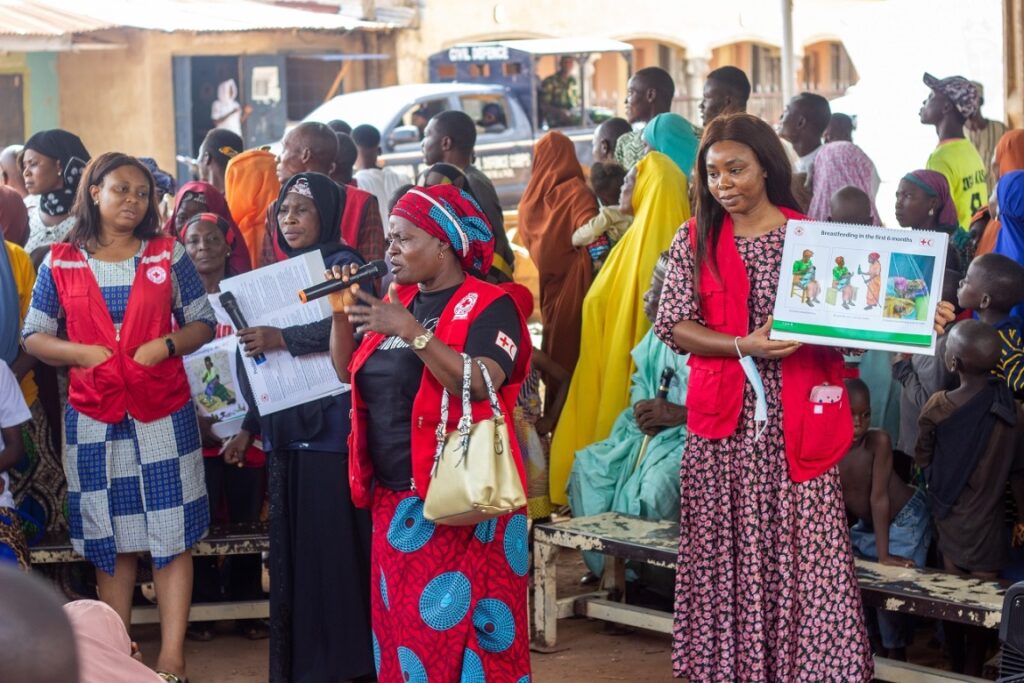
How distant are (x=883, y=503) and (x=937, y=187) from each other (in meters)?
2.11

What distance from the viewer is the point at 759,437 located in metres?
4.49

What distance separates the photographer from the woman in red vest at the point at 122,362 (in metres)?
5.23

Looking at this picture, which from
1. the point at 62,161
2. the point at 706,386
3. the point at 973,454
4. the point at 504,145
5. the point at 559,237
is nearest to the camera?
the point at 706,386

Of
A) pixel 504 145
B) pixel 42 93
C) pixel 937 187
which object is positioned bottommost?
pixel 937 187

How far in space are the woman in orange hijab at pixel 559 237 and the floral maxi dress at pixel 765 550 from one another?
2640 mm

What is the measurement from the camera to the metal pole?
39.8 ft

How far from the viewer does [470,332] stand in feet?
13.3

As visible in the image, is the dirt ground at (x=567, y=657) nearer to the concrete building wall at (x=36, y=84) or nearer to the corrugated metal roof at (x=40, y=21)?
the corrugated metal roof at (x=40, y=21)

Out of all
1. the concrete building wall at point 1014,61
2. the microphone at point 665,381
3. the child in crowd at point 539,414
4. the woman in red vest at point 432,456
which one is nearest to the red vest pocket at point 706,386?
the woman in red vest at point 432,456

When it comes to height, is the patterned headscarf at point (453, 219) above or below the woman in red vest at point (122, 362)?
above

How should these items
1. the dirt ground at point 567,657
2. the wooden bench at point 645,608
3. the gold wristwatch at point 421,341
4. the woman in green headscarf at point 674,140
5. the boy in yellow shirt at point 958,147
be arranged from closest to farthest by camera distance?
1. the gold wristwatch at point 421,341
2. the wooden bench at point 645,608
3. the dirt ground at point 567,657
4. the woman in green headscarf at point 674,140
5. the boy in yellow shirt at point 958,147

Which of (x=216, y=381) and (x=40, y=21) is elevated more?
(x=40, y=21)

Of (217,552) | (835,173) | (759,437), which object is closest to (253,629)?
(217,552)

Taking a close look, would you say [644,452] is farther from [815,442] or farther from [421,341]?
[421,341]
